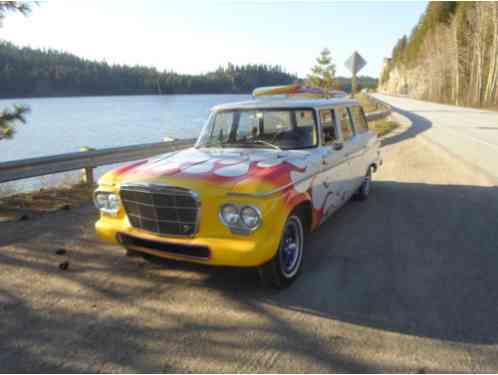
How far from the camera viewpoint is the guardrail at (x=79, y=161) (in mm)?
6465

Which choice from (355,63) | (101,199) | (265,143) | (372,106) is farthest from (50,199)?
(372,106)

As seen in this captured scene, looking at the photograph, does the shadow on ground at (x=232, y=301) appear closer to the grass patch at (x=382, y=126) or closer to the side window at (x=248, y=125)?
the side window at (x=248, y=125)

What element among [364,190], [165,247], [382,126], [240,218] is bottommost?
[364,190]

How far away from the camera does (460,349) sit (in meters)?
2.86

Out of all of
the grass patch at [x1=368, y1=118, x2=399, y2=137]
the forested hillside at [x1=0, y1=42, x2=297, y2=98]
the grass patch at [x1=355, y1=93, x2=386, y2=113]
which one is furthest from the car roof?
the forested hillside at [x1=0, y1=42, x2=297, y2=98]

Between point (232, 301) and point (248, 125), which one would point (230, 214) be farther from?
point (248, 125)

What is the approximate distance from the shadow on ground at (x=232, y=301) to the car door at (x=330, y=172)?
52cm

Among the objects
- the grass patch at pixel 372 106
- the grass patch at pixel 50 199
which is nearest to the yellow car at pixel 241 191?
the grass patch at pixel 50 199

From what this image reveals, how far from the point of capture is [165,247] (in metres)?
3.77

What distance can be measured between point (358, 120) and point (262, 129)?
2.23 m

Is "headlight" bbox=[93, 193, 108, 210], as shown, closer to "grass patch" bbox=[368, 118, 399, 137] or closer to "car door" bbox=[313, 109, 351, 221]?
"car door" bbox=[313, 109, 351, 221]

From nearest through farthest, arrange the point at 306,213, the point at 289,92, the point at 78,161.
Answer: the point at 306,213 → the point at 289,92 → the point at 78,161

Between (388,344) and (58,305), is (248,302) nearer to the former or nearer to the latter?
(388,344)

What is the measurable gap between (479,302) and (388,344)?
3.81 feet
